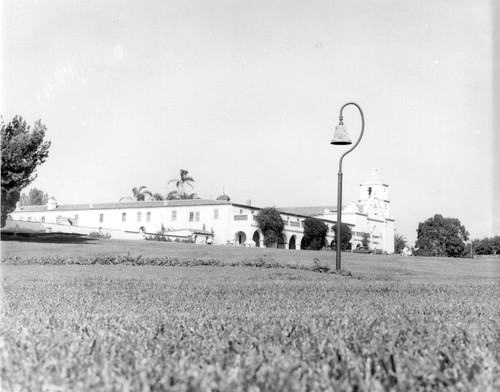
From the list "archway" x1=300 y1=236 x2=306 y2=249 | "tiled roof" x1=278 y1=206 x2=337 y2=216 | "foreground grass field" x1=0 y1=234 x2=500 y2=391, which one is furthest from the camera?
"tiled roof" x1=278 y1=206 x2=337 y2=216

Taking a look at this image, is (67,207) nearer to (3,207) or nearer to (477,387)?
(3,207)

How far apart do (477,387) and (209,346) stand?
1.26 metres

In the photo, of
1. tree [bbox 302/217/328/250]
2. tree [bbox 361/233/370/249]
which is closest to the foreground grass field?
tree [bbox 302/217/328/250]

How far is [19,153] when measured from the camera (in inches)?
1431

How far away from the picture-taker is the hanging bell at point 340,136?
18.0 meters

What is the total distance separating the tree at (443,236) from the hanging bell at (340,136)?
9645 centimetres

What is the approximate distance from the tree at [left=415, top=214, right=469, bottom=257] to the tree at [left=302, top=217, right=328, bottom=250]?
36.1 meters

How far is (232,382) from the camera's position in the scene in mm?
2451

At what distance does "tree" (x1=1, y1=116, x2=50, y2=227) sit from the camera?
117 ft

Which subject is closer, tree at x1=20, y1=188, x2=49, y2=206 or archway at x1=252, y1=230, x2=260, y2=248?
archway at x1=252, y1=230, x2=260, y2=248

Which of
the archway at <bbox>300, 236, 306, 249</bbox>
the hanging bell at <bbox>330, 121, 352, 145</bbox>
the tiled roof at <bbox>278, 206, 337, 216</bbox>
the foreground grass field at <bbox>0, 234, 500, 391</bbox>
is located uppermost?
the tiled roof at <bbox>278, 206, 337, 216</bbox>

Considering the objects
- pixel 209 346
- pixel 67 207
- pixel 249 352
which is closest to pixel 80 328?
pixel 209 346

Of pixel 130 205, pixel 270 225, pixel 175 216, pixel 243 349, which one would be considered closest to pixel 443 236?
pixel 270 225

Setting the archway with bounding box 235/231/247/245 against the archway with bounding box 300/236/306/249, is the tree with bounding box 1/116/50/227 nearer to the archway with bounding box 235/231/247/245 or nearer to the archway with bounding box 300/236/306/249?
the archway with bounding box 235/231/247/245
